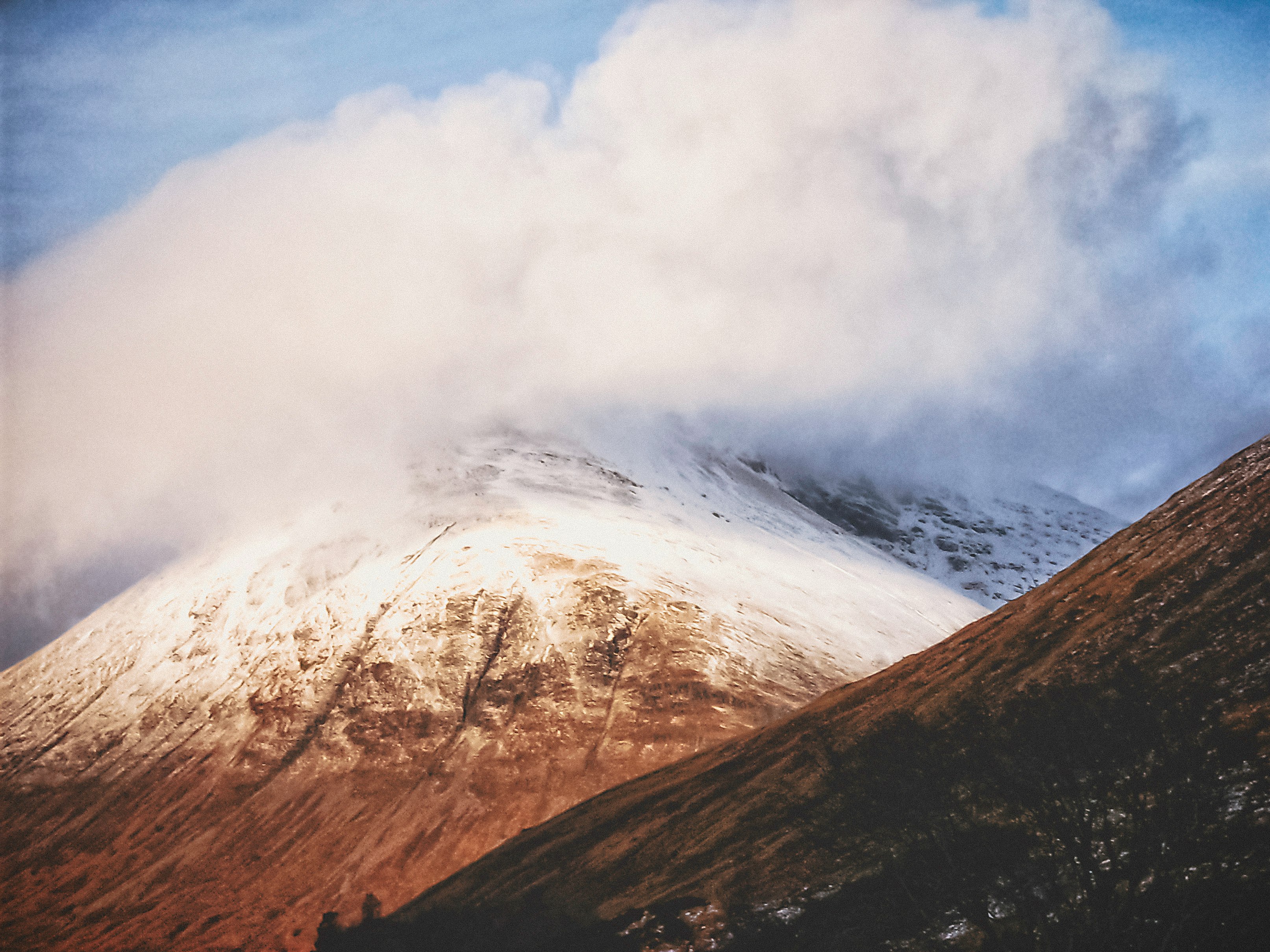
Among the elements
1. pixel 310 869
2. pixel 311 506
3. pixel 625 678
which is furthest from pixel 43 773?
pixel 625 678

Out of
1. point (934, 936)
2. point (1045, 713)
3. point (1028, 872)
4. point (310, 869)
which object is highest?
point (1045, 713)

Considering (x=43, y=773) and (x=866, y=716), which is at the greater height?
(x=866, y=716)

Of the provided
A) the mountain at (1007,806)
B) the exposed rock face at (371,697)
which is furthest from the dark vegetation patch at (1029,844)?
the exposed rock face at (371,697)

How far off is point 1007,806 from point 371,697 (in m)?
91.6


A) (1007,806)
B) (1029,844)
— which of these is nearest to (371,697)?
(1007,806)

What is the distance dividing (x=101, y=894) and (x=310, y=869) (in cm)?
2404

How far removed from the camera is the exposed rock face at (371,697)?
10625 centimetres

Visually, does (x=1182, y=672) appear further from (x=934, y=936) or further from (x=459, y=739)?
(x=459, y=739)

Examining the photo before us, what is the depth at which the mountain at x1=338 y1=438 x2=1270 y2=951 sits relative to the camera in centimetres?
4766

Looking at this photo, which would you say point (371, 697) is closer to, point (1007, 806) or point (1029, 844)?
point (1007, 806)

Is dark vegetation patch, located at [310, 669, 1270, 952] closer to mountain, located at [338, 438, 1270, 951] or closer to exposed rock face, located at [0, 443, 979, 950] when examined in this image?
mountain, located at [338, 438, 1270, 951]

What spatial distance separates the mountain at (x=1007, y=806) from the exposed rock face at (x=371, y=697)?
20.9 m

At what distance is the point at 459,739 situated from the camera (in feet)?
400

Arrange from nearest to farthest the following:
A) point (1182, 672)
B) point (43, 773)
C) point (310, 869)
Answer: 1. point (1182, 672)
2. point (310, 869)
3. point (43, 773)
